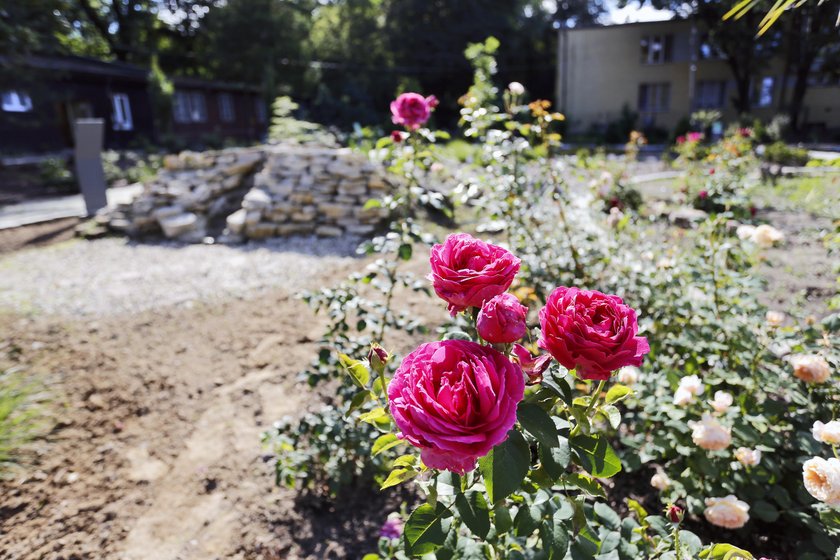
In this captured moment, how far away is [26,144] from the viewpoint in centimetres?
1717

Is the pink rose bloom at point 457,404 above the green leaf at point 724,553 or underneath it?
above

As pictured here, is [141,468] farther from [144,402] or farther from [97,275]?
[97,275]

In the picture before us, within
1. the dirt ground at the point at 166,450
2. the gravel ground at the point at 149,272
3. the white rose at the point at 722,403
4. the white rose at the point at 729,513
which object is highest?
the white rose at the point at 722,403

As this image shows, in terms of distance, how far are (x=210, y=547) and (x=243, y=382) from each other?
1.29 metres

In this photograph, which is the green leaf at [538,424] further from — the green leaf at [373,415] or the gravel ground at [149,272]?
the gravel ground at [149,272]

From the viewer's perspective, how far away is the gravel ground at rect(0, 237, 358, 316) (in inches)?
187

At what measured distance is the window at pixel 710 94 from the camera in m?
23.3

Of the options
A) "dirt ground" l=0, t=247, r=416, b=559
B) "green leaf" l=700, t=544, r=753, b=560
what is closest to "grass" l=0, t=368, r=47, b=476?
"dirt ground" l=0, t=247, r=416, b=559

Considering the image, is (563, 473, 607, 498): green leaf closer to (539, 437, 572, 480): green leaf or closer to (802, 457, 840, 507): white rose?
(539, 437, 572, 480): green leaf

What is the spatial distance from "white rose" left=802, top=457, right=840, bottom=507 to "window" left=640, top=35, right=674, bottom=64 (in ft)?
85.0

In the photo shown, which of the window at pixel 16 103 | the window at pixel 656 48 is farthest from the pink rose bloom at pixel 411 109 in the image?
the window at pixel 656 48

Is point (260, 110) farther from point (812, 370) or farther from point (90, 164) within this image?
point (812, 370)

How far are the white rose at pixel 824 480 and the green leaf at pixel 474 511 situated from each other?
0.67m

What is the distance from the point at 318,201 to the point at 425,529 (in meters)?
6.40
